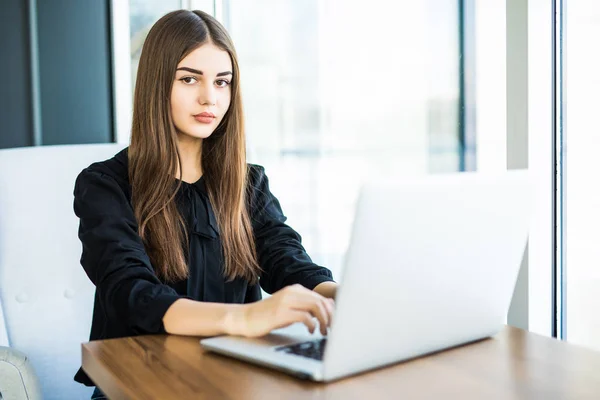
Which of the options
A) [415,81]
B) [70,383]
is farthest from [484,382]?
[415,81]

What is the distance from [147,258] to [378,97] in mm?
1109

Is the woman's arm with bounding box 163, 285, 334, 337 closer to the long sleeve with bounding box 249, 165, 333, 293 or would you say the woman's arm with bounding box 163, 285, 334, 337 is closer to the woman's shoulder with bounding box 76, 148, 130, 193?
the long sleeve with bounding box 249, 165, 333, 293

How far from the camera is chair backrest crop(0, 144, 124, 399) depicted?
1777 millimetres


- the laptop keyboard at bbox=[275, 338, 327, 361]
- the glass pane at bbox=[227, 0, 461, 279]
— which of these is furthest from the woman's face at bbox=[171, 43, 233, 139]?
the glass pane at bbox=[227, 0, 461, 279]

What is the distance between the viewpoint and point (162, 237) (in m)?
1.49

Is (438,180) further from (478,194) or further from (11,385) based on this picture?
(11,385)

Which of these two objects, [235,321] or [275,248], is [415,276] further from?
[275,248]

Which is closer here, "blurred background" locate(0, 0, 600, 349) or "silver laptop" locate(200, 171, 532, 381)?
"silver laptop" locate(200, 171, 532, 381)

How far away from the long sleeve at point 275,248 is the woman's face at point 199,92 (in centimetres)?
23

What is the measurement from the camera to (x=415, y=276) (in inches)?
35.2

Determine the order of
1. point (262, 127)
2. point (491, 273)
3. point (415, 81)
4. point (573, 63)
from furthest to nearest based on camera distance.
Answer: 1. point (262, 127)
2. point (415, 81)
3. point (573, 63)
4. point (491, 273)

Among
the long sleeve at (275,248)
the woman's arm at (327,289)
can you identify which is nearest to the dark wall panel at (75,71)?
the long sleeve at (275,248)

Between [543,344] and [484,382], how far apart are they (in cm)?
22

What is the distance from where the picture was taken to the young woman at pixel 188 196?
144 cm
